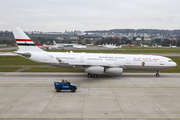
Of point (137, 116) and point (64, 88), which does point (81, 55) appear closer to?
point (64, 88)

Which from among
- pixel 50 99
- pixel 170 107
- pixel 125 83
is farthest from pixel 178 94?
pixel 50 99

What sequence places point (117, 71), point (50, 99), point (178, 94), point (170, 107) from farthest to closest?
point (117, 71)
point (178, 94)
point (50, 99)
point (170, 107)

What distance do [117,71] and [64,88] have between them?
31.9ft

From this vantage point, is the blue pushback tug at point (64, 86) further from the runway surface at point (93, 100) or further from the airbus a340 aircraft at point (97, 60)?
the airbus a340 aircraft at point (97, 60)

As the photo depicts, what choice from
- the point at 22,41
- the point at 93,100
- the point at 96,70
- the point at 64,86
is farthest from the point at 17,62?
the point at 93,100

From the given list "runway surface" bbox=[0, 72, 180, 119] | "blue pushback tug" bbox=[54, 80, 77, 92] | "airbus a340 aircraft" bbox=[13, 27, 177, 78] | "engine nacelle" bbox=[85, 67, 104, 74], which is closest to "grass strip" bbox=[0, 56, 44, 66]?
"airbus a340 aircraft" bbox=[13, 27, 177, 78]

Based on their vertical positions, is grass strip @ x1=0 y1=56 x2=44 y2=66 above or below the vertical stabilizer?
below

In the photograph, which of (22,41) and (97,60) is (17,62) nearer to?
(22,41)

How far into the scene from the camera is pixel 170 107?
16469 millimetres

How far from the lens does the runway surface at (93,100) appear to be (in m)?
14.8

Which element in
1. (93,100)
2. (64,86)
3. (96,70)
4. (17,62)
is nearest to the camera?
(93,100)

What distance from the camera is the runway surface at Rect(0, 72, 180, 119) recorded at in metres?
14.8

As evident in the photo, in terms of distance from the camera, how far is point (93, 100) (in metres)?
18.1

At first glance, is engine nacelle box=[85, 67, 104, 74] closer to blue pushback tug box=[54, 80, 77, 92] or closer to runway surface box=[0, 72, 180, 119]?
runway surface box=[0, 72, 180, 119]
